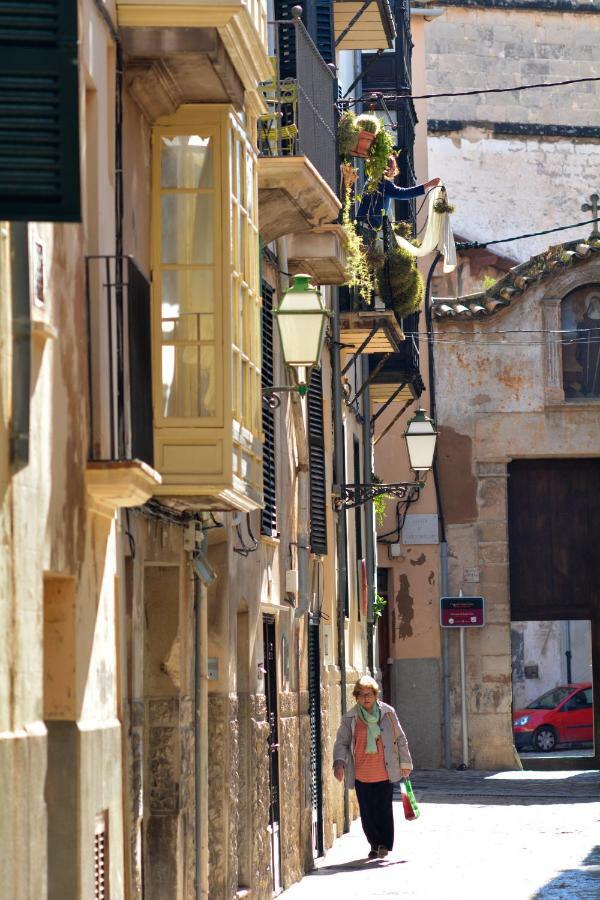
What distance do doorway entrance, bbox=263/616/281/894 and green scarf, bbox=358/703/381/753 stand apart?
120 centimetres

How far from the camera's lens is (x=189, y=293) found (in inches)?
430

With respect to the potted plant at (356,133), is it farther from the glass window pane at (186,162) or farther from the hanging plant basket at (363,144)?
the glass window pane at (186,162)

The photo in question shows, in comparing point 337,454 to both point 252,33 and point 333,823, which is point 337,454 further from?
point 252,33

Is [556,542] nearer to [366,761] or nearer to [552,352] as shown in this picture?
[552,352]

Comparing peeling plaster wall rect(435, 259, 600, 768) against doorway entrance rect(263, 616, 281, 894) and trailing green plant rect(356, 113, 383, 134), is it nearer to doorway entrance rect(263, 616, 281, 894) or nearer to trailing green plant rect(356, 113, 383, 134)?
trailing green plant rect(356, 113, 383, 134)

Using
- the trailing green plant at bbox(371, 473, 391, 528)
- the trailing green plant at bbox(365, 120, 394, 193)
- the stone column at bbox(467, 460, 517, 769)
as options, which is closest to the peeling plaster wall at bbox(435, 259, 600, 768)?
the stone column at bbox(467, 460, 517, 769)

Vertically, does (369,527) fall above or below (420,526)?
below

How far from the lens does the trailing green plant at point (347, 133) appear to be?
19875mm

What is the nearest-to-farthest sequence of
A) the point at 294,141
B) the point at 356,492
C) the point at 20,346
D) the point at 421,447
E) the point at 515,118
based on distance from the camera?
1. the point at 20,346
2. the point at 294,141
3. the point at 356,492
4. the point at 421,447
5. the point at 515,118

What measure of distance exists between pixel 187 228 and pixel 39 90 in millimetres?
4568

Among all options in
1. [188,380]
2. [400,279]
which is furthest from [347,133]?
[188,380]

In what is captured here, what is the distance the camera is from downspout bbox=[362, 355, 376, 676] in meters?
26.2

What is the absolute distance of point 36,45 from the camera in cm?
657

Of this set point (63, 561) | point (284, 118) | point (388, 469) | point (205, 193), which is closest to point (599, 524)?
point (388, 469)
